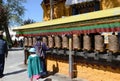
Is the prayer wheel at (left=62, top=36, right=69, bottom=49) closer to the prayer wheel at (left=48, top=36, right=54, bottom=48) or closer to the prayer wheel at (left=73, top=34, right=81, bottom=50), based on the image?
the prayer wheel at (left=73, top=34, right=81, bottom=50)

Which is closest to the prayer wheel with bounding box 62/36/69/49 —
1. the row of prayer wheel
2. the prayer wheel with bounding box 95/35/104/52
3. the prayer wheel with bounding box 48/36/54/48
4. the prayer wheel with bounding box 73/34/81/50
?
the row of prayer wheel

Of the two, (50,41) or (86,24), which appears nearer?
(86,24)

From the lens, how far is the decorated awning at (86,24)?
1050 centimetres

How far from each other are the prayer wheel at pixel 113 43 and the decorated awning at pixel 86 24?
380 mm

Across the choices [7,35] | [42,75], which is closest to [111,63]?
[42,75]

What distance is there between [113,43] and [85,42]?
67.8 inches

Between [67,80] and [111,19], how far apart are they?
3447mm

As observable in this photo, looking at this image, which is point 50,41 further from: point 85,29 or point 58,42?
point 85,29

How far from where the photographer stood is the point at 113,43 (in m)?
11.1

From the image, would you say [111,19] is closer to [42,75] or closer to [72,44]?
[72,44]

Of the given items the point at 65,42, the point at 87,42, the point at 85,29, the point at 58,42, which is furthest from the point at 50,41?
the point at 85,29

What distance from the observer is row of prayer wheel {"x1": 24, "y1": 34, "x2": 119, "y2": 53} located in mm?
11117

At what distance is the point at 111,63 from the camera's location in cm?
1121

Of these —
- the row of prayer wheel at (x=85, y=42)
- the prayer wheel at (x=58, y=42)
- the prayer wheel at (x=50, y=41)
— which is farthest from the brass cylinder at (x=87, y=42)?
the prayer wheel at (x=50, y=41)
